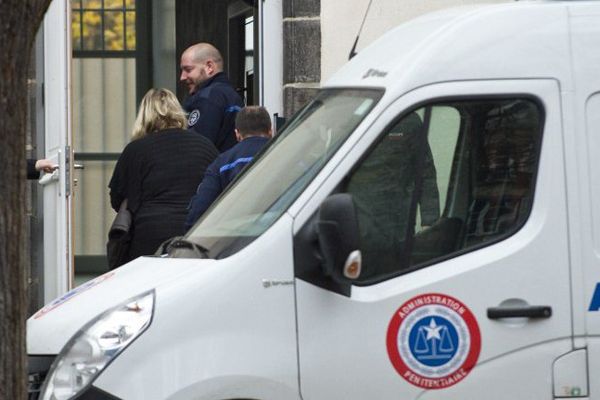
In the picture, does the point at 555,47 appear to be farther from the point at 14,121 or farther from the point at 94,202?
the point at 94,202

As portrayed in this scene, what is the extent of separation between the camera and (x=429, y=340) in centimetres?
570

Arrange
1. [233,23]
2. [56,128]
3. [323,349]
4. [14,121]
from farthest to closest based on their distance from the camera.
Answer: [233,23] < [56,128] < [323,349] < [14,121]

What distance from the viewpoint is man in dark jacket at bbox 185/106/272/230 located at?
8.59 meters

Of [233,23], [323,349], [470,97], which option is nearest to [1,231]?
[323,349]

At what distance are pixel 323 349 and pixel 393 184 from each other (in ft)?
2.13

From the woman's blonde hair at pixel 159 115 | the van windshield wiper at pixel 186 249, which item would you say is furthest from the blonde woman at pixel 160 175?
the van windshield wiper at pixel 186 249

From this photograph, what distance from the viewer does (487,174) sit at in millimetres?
5859

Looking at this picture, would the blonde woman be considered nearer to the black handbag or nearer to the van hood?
the black handbag

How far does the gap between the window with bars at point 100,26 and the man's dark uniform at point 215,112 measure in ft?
10.9

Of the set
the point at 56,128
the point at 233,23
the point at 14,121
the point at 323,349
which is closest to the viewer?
the point at 14,121

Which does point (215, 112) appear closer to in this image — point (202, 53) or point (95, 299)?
point (202, 53)

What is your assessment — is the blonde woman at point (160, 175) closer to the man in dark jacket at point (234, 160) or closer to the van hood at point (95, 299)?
the man in dark jacket at point (234, 160)

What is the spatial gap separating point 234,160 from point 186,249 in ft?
8.46

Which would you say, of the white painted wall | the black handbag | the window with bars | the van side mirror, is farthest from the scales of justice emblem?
the window with bars
